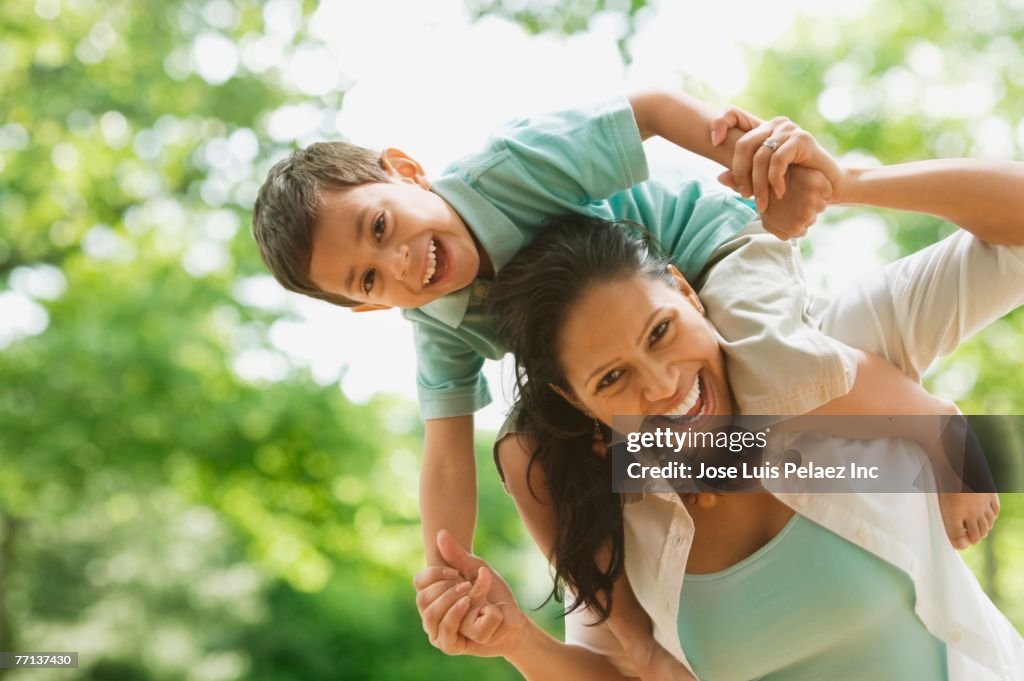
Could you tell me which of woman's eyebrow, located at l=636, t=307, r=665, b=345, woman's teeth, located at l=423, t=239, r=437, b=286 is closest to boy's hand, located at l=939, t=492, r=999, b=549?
woman's eyebrow, located at l=636, t=307, r=665, b=345

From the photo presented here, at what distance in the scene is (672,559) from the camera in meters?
1.00

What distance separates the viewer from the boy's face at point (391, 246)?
1.05 meters

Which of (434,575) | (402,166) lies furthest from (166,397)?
(434,575)

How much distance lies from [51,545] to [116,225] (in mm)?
1392

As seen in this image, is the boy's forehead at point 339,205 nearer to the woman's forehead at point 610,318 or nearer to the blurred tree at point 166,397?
the woman's forehead at point 610,318

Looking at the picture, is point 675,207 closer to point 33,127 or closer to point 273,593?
point 33,127

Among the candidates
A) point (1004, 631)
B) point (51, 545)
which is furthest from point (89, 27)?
point (1004, 631)

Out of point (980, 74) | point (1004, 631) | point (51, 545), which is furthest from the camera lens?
point (51, 545)

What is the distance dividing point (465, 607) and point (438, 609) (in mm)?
27

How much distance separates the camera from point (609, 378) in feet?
3.11

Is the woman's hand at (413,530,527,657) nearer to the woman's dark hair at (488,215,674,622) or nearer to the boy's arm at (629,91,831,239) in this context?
the woman's dark hair at (488,215,674,622)

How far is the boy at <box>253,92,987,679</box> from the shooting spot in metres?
0.97

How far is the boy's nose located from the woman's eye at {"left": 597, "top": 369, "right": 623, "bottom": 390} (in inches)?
9.6

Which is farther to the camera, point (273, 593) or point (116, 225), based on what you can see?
point (273, 593)
